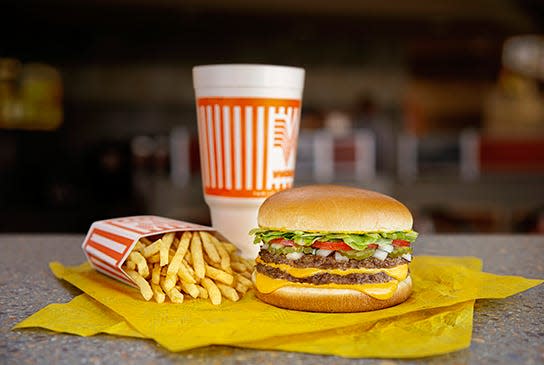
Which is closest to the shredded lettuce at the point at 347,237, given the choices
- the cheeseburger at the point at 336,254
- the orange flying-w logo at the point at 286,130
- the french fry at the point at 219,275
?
the cheeseburger at the point at 336,254

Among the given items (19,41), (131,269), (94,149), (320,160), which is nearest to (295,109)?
(131,269)

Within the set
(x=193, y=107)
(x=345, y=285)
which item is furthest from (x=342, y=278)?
(x=193, y=107)

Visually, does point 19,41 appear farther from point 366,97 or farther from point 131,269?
point 131,269

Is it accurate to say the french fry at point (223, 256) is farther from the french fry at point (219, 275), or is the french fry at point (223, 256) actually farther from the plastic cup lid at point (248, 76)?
the plastic cup lid at point (248, 76)

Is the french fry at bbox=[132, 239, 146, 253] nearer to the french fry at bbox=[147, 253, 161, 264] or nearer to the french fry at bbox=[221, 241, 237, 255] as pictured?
the french fry at bbox=[147, 253, 161, 264]

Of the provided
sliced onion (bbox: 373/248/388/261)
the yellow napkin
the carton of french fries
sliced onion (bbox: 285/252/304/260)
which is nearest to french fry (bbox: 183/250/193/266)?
the carton of french fries
